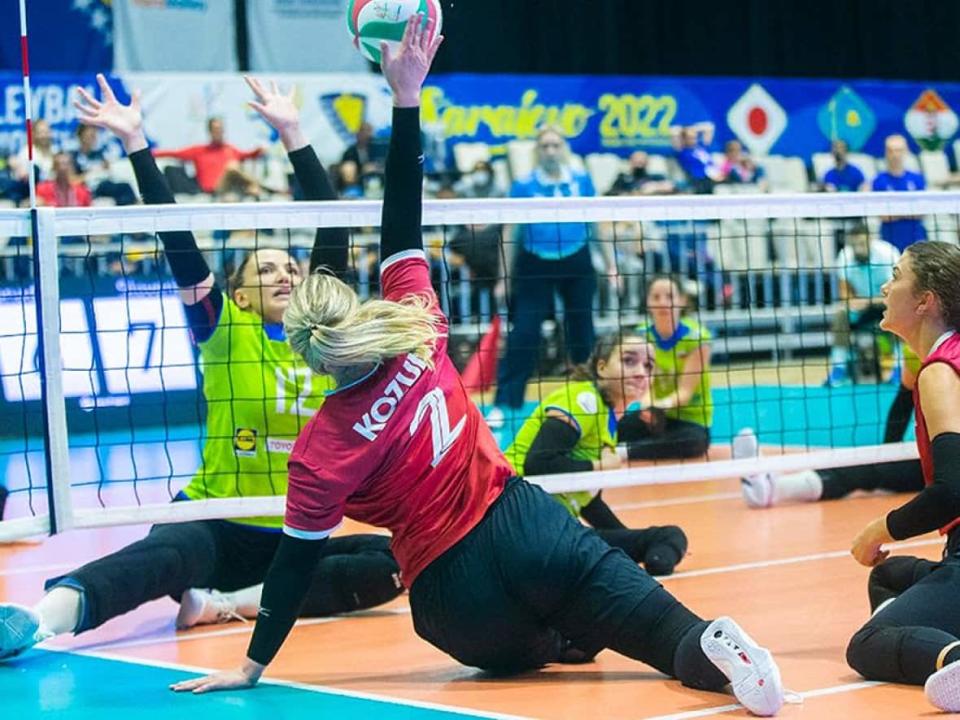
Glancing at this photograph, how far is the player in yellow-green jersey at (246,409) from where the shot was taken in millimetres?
5316

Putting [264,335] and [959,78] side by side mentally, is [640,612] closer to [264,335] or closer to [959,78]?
[264,335]

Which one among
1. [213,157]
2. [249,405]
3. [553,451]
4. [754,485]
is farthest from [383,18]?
[213,157]

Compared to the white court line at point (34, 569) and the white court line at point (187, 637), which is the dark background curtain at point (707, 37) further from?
the white court line at point (187, 637)

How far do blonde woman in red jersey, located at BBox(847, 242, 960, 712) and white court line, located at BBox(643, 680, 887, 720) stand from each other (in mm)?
47

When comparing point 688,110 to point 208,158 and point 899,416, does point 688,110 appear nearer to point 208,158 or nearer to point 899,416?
point 208,158

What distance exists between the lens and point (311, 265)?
18.1 feet

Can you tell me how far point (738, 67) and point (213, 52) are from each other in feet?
23.4

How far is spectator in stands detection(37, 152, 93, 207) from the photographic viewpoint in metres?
12.7

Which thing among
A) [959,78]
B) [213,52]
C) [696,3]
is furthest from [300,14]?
[959,78]

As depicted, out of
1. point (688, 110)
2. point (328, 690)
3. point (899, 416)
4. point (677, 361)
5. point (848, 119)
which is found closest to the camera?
point (328, 690)

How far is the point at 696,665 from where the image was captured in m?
4.18

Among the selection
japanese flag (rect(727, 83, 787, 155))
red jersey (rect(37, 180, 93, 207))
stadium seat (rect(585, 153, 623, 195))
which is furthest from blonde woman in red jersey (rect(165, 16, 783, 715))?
japanese flag (rect(727, 83, 787, 155))

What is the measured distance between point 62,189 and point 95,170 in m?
0.69

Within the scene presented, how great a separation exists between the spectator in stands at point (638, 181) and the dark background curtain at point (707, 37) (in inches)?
131
